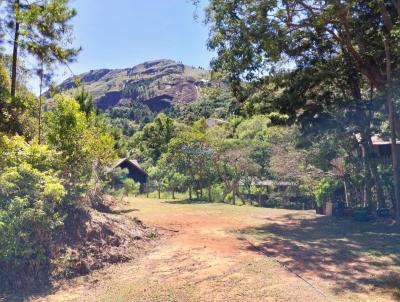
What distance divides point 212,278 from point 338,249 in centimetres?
503

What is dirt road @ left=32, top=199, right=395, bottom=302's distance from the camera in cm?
787

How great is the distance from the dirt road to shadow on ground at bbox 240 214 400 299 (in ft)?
0.33

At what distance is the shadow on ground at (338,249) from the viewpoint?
887cm

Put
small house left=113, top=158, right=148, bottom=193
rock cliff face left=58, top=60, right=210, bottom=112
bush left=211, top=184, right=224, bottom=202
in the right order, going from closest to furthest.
→ bush left=211, top=184, right=224, bottom=202
small house left=113, top=158, right=148, bottom=193
rock cliff face left=58, top=60, right=210, bottom=112

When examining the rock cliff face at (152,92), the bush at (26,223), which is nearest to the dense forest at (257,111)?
the bush at (26,223)

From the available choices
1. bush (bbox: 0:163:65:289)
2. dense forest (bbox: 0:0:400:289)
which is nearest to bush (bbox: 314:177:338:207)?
dense forest (bbox: 0:0:400:289)

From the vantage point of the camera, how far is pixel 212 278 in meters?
9.08

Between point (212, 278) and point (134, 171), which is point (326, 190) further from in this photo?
point (134, 171)

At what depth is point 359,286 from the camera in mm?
8227

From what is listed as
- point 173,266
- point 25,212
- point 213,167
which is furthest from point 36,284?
point 213,167

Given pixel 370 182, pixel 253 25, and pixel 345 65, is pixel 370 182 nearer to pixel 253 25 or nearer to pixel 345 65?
pixel 345 65

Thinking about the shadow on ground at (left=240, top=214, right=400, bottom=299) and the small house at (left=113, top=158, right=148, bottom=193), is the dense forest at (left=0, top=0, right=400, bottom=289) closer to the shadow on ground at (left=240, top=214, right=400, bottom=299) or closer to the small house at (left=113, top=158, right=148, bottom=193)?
the shadow on ground at (left=240, top=214, right=400, bottom=299)

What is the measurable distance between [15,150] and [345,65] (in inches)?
568

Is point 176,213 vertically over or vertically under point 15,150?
under
